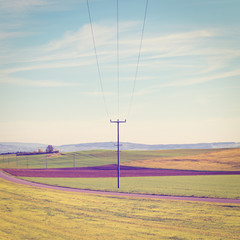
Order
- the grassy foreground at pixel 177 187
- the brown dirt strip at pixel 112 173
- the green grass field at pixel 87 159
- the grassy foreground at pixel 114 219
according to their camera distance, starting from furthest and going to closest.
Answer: the green grass field at pixel 87 159 → the brown dirt strip at pixel 112 173 → the grassy foreground at pixel 177 187 → the grassy foreground at pixel 114 219

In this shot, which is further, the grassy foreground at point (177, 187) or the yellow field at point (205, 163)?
the yellow field at point (205, 163)

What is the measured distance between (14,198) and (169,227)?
18447mm

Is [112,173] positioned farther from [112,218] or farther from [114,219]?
[114,219]

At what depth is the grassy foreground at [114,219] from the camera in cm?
1830

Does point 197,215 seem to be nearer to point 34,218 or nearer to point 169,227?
point 169,227

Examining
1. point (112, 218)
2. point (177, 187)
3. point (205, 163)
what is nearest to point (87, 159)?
point (205, 163)

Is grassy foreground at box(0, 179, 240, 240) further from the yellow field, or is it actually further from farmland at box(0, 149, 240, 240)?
the yellow field

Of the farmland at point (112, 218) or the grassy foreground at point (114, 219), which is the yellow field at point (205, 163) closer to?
the farmland at point (112, 218)

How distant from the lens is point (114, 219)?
2227 cm

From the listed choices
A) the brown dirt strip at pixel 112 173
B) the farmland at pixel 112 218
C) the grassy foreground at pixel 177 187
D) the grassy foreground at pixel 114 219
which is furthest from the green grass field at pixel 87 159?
the grassy foreground at pixel 114 219

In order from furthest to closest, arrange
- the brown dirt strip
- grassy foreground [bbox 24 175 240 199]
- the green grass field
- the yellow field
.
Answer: the green grass field < the yellow field < the brown dirt strip < grassy foreground [bbox 24 175 240 199]

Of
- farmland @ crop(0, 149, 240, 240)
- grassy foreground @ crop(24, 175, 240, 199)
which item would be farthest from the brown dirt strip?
farmland @ crop(0, 149, 240, 240)

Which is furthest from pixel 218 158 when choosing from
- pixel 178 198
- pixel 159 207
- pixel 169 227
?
pixel 169 227

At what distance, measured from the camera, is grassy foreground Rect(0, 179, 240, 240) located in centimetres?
1830
